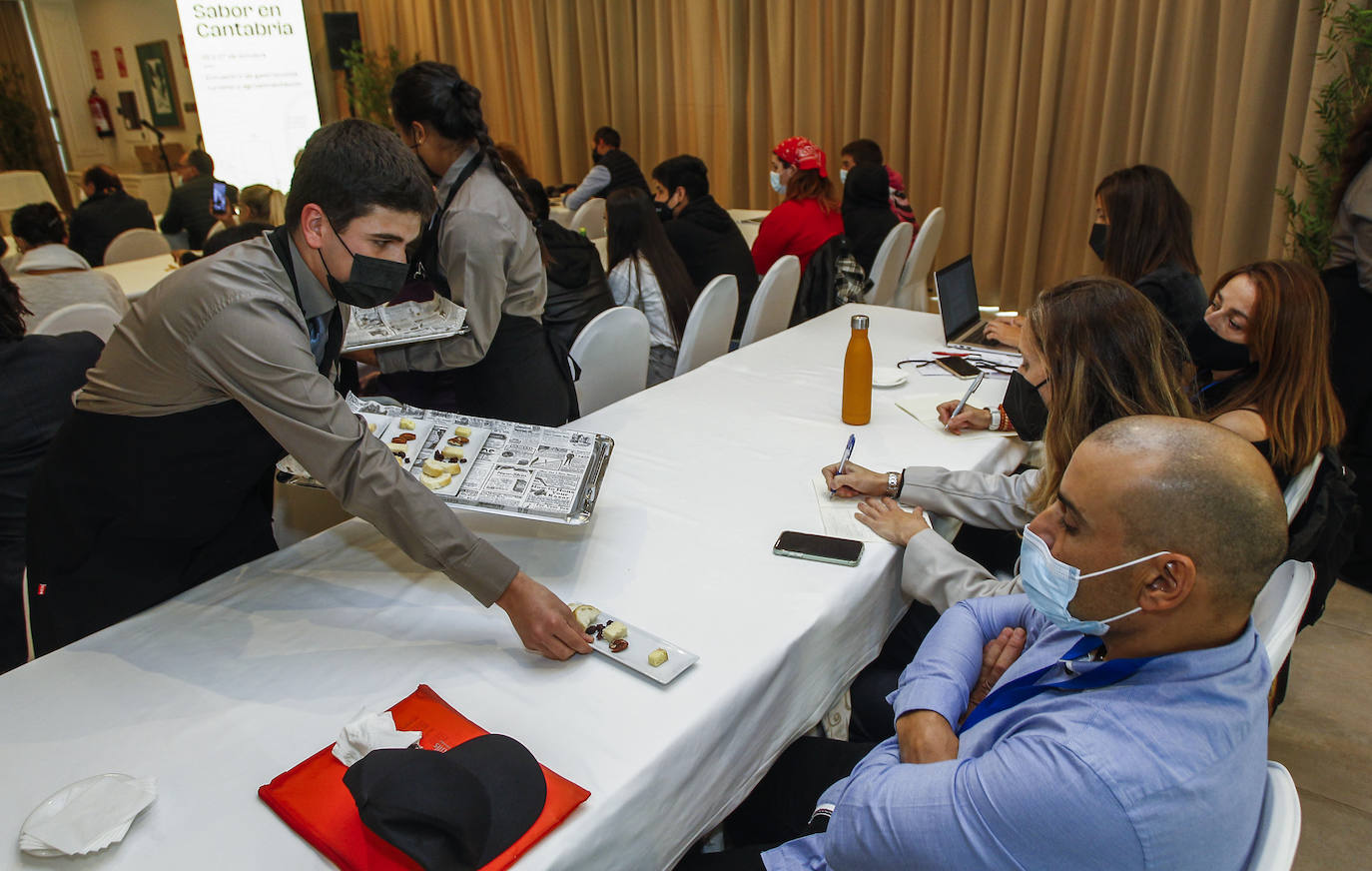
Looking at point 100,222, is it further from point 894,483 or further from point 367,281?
point 894,483

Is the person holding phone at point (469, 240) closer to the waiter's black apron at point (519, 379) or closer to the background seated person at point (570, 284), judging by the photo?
the waiter's black apron at point (519, 379)

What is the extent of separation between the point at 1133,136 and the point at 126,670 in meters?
5.55

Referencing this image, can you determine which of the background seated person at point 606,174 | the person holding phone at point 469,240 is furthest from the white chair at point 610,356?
the background seated person at point 606,174

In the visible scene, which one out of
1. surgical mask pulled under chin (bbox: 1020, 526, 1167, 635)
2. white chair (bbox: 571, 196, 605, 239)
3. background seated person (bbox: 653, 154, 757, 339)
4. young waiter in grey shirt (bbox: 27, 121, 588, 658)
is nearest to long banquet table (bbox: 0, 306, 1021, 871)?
young waiter in grey shirt (bbox: 27, 121, 588, 658)

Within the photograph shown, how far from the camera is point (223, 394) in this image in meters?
1.33

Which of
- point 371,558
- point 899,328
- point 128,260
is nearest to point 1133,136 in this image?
point 899,328

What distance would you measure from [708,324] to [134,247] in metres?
3.99

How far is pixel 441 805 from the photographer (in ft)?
2.94

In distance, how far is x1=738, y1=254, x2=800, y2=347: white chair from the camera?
334cm

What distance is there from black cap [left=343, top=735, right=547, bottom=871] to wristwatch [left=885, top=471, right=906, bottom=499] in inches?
41.3

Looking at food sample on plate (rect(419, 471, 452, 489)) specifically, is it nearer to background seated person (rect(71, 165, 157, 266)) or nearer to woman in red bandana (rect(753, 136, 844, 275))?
woman in red bandana (rect(753, 136, 844, 275))

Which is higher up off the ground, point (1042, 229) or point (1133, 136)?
point (1133, 136)

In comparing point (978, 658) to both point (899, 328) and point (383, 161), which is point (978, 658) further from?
point (899, 328)

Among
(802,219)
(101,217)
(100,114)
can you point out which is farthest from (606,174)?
(100,114)
